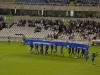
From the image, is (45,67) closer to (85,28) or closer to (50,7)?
(85,28)

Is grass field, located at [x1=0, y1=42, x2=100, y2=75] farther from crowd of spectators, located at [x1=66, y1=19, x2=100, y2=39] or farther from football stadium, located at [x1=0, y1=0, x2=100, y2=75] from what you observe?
crowd of spectators, located at [x1=66, y1=19, x2=100, y2=39]

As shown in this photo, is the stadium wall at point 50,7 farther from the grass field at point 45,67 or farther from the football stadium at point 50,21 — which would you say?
the grass field at point 45,67

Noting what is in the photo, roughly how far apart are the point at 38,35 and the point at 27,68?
127 feet

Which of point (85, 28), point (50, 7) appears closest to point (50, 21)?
point (50, 7)

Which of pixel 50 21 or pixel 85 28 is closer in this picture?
pixel 85 28

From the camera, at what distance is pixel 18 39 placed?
63.9 meters

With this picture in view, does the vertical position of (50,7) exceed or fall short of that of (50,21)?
it exceeds it

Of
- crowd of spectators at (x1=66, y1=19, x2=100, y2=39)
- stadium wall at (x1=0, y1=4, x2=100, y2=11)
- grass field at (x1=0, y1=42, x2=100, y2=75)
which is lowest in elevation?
grass field at (x1=0, y1=42, x2=100, y2=75)

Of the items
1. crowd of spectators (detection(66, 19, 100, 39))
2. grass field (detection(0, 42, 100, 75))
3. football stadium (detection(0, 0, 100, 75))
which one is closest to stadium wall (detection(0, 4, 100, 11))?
football stadium (detection(0, 0, 100, 75))

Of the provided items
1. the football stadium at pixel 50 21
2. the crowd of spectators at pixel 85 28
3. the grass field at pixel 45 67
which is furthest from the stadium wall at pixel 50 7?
the grass field at pixel 45 67

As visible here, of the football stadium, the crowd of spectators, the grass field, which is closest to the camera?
the grass field

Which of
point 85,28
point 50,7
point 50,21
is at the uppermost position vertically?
point 50,7

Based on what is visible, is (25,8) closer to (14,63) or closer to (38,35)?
(38,35)

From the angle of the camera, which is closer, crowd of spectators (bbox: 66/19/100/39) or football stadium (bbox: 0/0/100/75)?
football stadium (bbox: 0/0/100/75)
